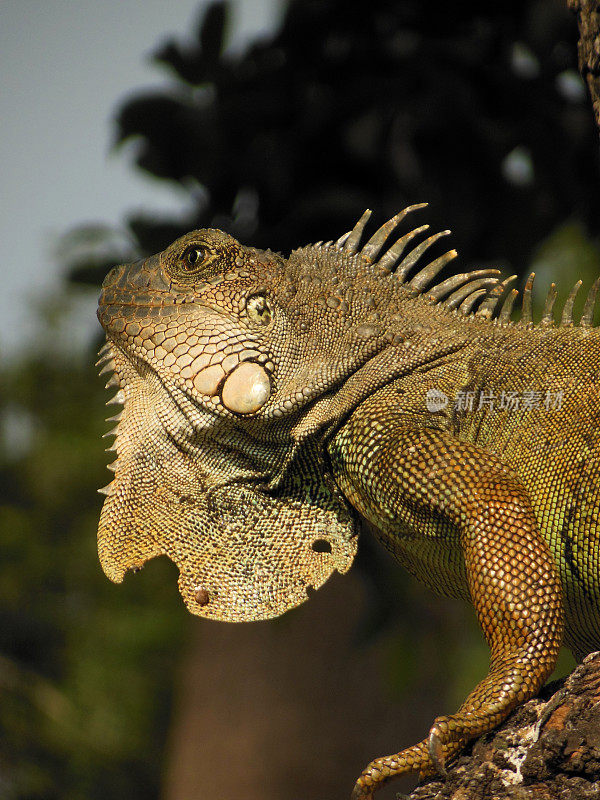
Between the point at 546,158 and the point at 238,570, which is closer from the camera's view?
the point at 238,570

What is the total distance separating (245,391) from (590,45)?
1.70 meters

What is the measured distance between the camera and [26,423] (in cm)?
1783

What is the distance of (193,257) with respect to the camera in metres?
3.10

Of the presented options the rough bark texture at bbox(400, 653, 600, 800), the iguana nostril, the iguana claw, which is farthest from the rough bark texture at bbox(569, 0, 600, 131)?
the iguana claw

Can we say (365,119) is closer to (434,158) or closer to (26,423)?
(434,158)

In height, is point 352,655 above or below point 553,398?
below

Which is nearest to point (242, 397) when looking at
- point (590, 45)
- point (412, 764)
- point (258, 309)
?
point (258, 309)

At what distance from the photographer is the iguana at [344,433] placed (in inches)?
98.6

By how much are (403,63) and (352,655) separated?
17.4 ft

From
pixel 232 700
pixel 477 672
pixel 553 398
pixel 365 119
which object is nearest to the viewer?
pixel 553 398

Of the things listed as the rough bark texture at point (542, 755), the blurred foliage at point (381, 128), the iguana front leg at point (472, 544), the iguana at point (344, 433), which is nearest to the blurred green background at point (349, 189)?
the blurred foliage at point (381, 128)

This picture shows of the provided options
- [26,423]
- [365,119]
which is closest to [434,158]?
[365,119]

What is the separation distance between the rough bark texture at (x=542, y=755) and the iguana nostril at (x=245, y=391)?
1.31m

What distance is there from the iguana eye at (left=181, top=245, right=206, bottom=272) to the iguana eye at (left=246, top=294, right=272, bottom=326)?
258 millimetres
